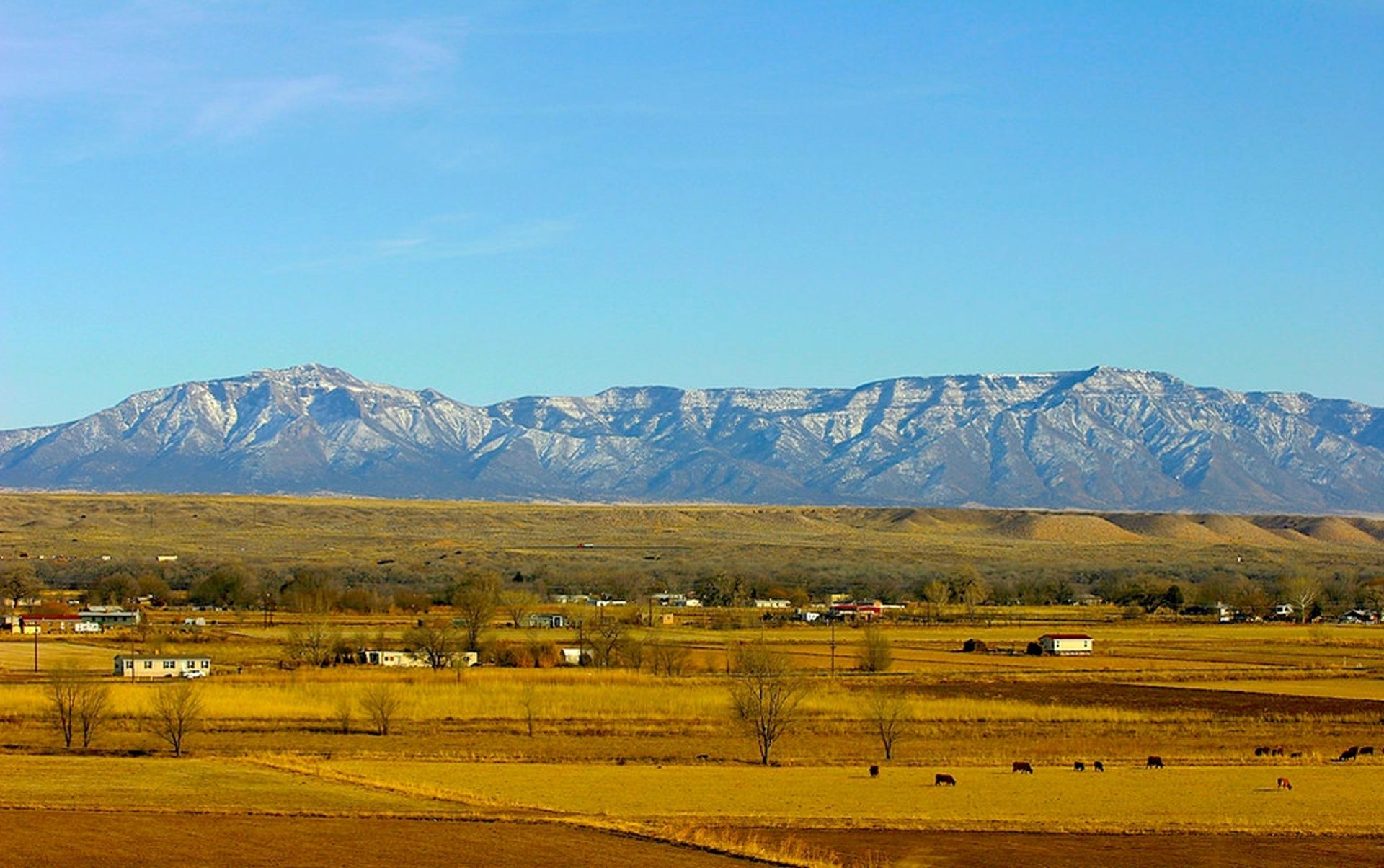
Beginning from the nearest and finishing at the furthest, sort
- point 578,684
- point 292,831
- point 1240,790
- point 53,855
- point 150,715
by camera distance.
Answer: point 53,855 < point 292,831 < point 1240,790 < point 150,715 < point 578,684

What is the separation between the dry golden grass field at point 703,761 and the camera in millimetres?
35812

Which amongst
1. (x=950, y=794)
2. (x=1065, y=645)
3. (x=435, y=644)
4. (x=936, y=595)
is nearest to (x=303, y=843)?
(x=950, y=794)

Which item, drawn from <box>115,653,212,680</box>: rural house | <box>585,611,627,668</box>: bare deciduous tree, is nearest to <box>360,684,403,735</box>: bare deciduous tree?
<box>115,653,212,680</box>: rural house

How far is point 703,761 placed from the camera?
174 ft

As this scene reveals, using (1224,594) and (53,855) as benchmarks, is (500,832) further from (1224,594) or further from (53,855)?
Answer: (1224,594)

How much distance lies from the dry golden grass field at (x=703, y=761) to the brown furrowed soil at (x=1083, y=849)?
0.12 m

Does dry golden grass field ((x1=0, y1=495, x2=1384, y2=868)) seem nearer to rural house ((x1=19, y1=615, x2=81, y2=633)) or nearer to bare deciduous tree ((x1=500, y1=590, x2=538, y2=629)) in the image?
Answer: rural house ((x1=19, y1=615, x2=81, y2=633))

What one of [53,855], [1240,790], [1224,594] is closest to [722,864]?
[53,855]

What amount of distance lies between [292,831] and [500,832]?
427 cm

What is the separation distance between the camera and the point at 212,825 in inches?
1471

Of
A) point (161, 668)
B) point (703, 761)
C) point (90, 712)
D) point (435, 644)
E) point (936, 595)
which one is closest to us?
point (703, 761)

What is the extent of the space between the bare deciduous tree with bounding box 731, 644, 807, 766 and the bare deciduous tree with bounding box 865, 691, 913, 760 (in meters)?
2.67

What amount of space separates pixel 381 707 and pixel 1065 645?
43387mm

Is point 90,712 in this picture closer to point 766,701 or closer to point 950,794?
A: point 766,701
